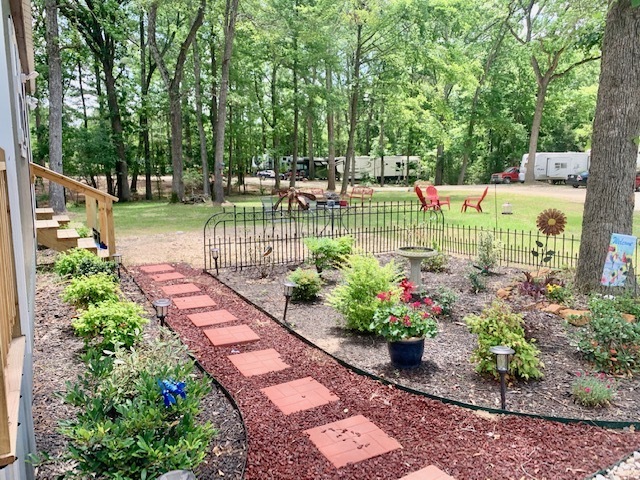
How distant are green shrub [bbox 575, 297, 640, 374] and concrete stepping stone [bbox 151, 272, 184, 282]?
230 inches

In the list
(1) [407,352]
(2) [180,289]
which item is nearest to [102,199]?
(2) [180,289]

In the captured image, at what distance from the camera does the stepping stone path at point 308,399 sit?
10.1 ft

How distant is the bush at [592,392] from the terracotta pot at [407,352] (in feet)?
4.16

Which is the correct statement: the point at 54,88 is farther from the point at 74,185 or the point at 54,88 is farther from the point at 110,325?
the point at 110,325

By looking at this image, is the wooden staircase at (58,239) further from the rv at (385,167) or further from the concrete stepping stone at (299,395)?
the rv at (385,167)

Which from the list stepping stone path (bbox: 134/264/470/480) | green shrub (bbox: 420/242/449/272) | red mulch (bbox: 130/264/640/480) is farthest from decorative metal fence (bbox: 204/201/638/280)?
red mulch (bbox: 130/264/640/480)

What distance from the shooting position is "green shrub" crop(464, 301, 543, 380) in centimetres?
405

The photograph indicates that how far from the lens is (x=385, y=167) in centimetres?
3709

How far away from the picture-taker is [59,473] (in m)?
2.73

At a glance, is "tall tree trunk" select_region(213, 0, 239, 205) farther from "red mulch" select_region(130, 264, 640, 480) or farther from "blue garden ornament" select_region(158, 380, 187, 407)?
"blue garden ornament" select_region(158, 380, 187, 407)

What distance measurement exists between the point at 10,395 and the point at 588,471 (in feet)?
10.3

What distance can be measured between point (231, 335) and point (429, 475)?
291cm

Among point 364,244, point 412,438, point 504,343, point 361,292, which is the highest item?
point 361,292

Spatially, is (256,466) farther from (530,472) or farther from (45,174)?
(45,174)
